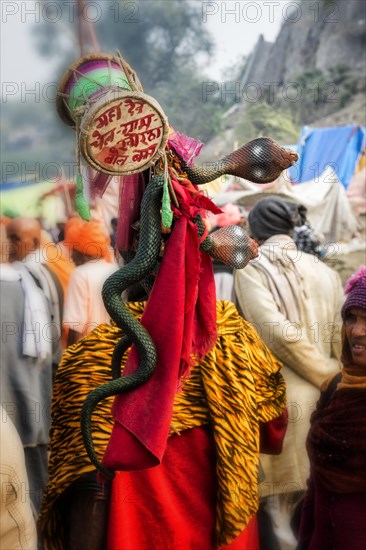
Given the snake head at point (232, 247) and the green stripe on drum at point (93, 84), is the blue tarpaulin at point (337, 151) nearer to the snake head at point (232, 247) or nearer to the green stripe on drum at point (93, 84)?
the snake head at point (232, 247)

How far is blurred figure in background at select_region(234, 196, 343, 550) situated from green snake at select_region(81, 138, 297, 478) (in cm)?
178

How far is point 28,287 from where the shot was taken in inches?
170

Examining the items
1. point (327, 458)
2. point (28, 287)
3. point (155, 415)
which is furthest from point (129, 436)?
point (28, 287)

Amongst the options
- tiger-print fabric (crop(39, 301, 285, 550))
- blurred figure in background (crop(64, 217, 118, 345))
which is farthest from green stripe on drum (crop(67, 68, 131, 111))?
blurred figure in background (crop(64, 217, 118, 345))

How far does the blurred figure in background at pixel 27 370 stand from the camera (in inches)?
159

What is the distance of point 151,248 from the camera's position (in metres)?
1.71

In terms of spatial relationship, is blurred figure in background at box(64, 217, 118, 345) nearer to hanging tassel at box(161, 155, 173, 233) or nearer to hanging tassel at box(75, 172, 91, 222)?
hanging tassel at box(75, 172, 91, 222)

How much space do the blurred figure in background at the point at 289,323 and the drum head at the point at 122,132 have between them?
2.07 m

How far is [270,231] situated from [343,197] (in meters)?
6.98

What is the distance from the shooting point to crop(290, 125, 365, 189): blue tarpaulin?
13077mm

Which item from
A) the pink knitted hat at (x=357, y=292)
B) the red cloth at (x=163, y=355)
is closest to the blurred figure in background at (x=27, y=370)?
the pink knitted hat at (x=357, y=292)

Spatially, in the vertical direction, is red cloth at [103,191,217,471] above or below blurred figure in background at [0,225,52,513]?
above

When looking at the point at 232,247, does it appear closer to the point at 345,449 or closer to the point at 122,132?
the point at 122,132

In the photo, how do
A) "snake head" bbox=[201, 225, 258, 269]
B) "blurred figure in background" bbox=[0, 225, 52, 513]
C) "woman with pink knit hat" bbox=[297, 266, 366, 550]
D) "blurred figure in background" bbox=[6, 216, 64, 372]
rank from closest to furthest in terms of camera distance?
"snake head" bbox=[201, 225, 258, 269]
"woman with pink knit hat" bbox=[297, 266, 366, 550]
"blurred figure in background" bbox=[0, 225, 52, 513]
"blurred figure in background" bbox=[6, 216, 64, 372]
